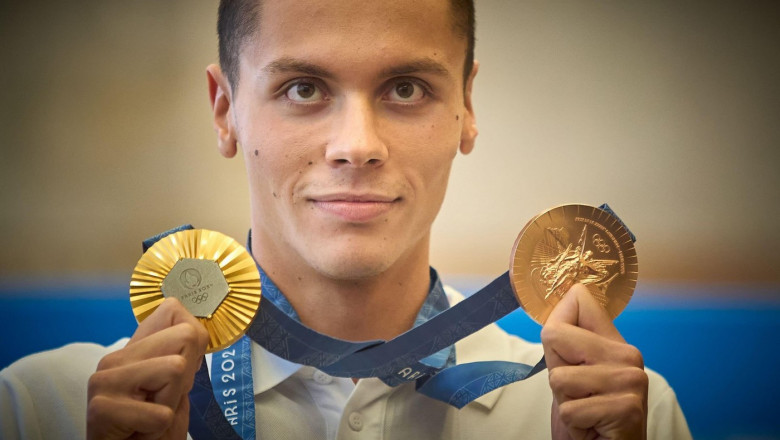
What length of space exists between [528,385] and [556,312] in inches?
25.4

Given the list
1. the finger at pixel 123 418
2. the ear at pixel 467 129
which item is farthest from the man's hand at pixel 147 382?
the ear at pixel 467 129

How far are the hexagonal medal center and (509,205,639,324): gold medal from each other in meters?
0.70

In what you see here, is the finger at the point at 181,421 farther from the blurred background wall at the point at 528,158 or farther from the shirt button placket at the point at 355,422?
the blurred background wall at the point at 528,158

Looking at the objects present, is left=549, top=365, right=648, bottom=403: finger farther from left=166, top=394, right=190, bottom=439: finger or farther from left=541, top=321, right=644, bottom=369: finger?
left=166, top=394, right=190, bottom=439: finger

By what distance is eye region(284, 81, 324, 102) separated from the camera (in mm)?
2230

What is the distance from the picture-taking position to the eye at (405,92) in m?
2.26

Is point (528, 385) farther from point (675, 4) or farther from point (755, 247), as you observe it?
point (675, 4)

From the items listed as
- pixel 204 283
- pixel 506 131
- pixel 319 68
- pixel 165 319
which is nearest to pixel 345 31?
pixel 319 68

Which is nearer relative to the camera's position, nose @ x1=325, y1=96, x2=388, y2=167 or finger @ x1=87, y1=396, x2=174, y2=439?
finger @ x1=87, y1=396, x2=174, y2=439

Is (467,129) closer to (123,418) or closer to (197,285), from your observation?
(197,285)

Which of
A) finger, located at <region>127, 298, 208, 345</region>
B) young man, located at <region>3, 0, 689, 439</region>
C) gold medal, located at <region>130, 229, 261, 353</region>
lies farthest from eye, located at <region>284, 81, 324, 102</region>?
finger, located at <region>127, 298, 208, 345</region>

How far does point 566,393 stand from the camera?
Answer: 6.26 ft

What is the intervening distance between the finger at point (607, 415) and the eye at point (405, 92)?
909 millimetres

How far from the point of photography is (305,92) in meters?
2.23
